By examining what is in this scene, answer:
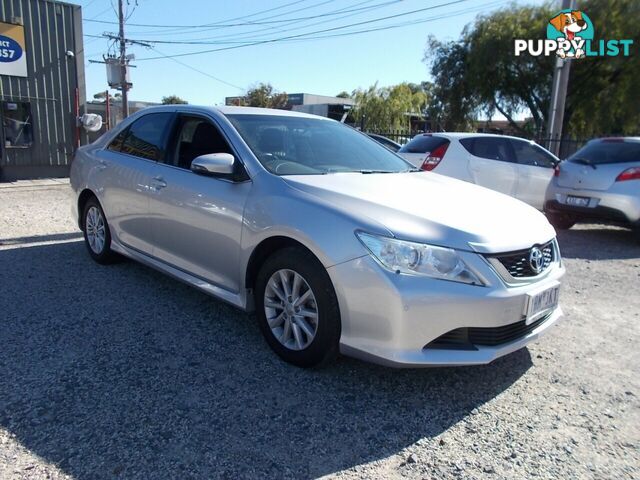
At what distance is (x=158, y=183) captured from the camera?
4129 millimetres

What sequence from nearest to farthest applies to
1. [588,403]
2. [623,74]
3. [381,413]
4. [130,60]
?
[381,413]
[588,403]
[623,74]
[130,60]

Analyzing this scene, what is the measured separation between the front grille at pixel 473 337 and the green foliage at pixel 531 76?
23.2 metres

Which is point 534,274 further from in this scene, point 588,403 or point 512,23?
point 512,23

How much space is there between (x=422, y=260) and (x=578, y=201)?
5843 millimetres

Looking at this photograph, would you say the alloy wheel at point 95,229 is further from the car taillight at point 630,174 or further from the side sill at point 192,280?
the car taillight at point 630,174

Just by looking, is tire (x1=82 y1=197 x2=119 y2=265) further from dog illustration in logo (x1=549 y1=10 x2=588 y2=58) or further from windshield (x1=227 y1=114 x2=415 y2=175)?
dog illustration in logo (x1=549 y1=10 x2=588 y2=58)

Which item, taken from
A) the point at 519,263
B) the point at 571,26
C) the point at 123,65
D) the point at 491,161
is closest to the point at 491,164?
the point at 491,161

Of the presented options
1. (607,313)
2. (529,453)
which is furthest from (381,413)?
(607,313)

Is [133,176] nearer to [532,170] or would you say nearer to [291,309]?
[291,309]

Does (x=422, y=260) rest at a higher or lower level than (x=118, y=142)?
lower

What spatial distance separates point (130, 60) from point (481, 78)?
17241mm

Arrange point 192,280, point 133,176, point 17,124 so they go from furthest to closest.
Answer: point 17,124, point 133,176, point 192,280

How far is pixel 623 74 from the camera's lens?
22.7 meters

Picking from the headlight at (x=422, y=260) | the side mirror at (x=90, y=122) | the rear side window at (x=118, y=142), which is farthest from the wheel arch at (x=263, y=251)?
the side mirror at (x=90, y=122)
